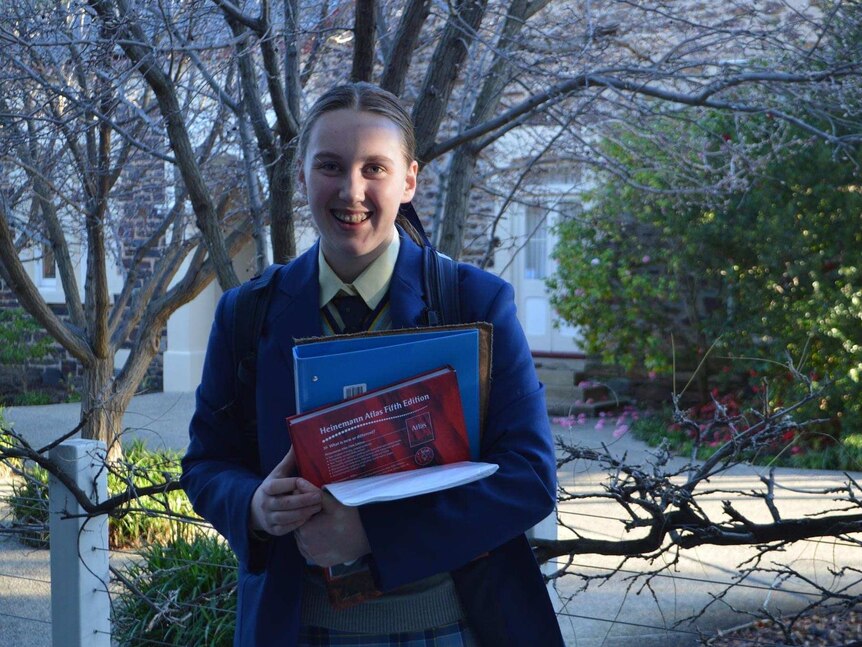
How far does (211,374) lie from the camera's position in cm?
187

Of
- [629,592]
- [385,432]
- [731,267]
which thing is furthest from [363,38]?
[731,267]

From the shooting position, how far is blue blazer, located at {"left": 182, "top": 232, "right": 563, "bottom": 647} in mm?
1634

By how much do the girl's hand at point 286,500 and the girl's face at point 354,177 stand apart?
415 mm

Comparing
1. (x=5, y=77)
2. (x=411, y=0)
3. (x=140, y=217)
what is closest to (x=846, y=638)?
(x=411, y=0)

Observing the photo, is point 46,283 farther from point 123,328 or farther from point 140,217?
point 123,328

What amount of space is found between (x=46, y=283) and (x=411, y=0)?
14.7 metres

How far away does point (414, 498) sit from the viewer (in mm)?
1657

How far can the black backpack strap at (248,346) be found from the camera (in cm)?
184

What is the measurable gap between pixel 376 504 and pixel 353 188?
21.0 inches

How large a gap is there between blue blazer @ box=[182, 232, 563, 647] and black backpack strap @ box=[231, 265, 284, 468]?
0.02 metres

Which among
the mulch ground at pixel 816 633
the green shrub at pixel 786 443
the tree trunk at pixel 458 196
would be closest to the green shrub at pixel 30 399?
the green shrub at pixel 786 443

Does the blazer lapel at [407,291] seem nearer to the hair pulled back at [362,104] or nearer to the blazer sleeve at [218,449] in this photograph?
the hair pulled back at [362,104]

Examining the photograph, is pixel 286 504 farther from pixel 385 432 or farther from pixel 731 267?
pixel 731 267

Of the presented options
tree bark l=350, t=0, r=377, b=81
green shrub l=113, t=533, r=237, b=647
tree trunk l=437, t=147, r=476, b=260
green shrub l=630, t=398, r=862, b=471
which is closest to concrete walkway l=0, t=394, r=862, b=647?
green shrub l=113, t=533, r=237, b=647
